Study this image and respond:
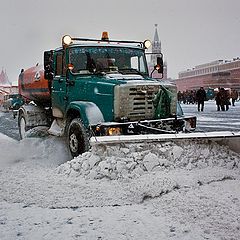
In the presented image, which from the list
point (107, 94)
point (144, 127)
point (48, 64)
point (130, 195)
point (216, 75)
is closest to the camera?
point (130, 195)

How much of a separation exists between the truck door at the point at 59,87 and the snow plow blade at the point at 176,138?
257cm

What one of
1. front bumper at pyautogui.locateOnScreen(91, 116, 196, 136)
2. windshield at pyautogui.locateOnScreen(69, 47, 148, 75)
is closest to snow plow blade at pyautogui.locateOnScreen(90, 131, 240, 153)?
front bumper at pyautogui.locateOnScreen(91, 116, 196, 136)

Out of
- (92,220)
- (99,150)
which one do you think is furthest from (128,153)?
(92,220)

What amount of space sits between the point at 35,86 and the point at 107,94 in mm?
3710

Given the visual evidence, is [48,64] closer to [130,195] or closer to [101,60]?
[101,60]

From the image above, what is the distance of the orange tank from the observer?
8.77m

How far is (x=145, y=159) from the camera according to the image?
5.05m

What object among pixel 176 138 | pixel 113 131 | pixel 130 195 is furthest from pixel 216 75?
pixel 130 195

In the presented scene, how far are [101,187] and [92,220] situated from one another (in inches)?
35.7

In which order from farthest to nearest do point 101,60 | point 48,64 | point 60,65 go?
1. point 48,64
2. point 60,65
3. point 101,60

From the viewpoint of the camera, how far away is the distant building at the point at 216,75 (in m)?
110

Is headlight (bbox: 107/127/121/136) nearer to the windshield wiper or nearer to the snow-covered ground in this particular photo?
the snow-covered ground

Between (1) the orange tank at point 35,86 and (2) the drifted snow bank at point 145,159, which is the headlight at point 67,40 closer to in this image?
(1) the orange tank at point 35,86

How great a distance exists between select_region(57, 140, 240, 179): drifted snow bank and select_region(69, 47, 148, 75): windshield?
2318mm
